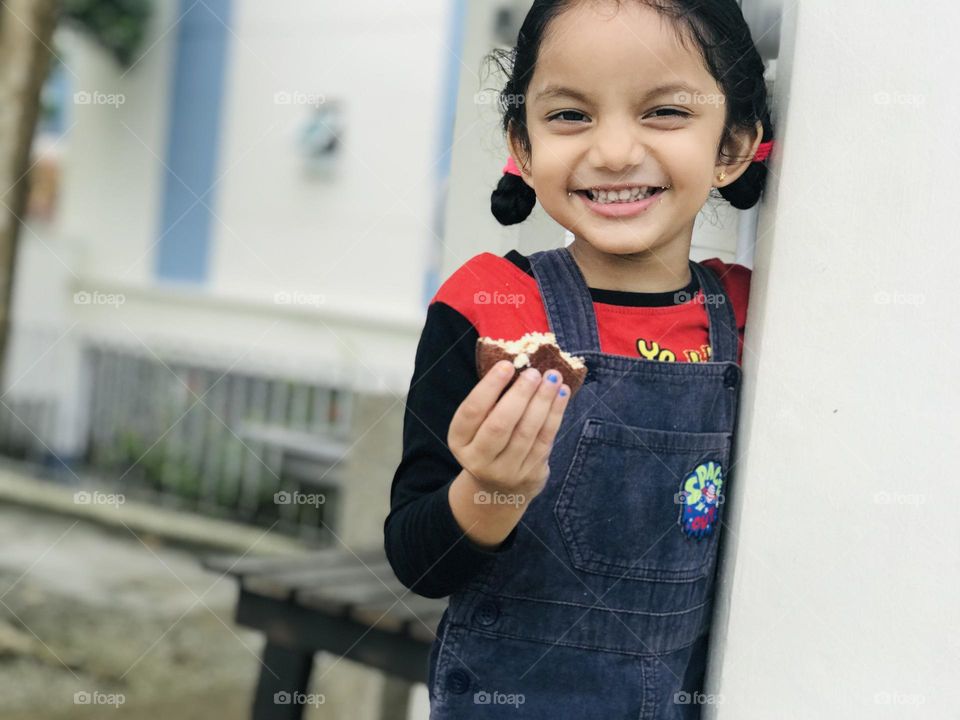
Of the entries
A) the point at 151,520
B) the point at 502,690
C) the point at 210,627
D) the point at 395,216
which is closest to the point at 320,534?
the point at 151,520

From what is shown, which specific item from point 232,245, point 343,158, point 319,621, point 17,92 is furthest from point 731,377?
point 232,245

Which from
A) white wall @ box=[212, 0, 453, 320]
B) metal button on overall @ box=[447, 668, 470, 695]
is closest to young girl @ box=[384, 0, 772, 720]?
metal button on overall @ box=[447, 668, 470, 695]

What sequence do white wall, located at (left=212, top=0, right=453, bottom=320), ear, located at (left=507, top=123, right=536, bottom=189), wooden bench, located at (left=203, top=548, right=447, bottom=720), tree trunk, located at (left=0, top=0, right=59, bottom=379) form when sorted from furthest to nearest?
white wall, located at (left=212, top=0, right=453, bottom=320) → tree trunk, located at (left=0, top=0, right=59, bottom=379) → wooden bench, located at (left=203, top=548, right=447, bottom=720) → ear, located at (left=507, top=123, right=536, bottom=189)

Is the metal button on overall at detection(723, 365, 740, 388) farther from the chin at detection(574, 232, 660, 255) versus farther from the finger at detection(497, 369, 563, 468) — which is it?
the finger at detection(497, 369, 563, 468)

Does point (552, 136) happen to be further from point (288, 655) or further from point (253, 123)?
point (253, 123)

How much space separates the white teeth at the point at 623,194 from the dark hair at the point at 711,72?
0.13m

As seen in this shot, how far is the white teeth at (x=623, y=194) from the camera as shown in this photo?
50.9 inches

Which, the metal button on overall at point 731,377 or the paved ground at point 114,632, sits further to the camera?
the paved ground at point 114,632

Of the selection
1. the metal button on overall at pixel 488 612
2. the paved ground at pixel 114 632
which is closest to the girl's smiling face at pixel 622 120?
the metal button on overall at pixel 488 612

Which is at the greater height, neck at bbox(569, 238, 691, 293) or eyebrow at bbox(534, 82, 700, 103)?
eyebrow at bbox(534, 82, 700, 103)

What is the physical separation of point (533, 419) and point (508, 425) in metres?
0.02

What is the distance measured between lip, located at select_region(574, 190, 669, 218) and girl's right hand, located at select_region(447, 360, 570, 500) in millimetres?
265

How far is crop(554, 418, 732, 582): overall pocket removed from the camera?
4.13 ft

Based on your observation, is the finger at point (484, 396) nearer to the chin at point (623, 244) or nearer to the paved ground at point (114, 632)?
the chin at point (623, 244)
